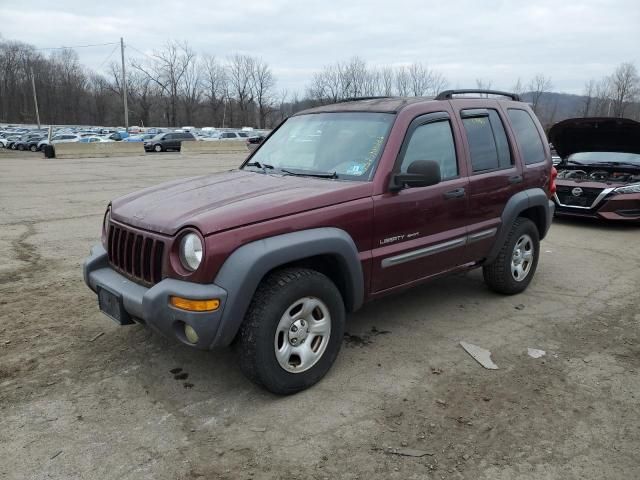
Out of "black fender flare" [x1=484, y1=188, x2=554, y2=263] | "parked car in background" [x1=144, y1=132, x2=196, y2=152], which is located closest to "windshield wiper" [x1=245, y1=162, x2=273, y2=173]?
"black fender flare" [x1=484, y1=188, x2=554, y2=263]

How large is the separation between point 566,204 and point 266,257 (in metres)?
7.71

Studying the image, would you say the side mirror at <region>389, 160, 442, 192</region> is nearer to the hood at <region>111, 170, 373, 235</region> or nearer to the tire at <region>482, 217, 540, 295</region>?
the hood at <region>111, 170, 373, 235</region>

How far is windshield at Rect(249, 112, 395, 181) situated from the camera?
12.7 ft

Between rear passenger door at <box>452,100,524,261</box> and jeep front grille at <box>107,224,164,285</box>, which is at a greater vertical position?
rear passenger door at <box>452,100,524,261</box>

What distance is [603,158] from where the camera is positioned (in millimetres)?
9922

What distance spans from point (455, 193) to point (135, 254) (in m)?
2.46

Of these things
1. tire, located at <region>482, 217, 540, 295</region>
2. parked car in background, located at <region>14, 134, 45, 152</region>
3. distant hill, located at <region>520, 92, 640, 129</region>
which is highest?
distant hill, located at <region>520, 92, 640, 129</region>

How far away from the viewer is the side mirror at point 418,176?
3.59 m

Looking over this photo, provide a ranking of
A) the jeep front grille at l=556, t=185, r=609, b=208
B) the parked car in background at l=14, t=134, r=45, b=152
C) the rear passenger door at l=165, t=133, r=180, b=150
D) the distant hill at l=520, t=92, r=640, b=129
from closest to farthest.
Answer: the jeep front grille at l=556, t=185, r=609, b=208, the rear passenger door at l=165, t=133, r=180, b=150, the parked car in background at l=14, t=134, r=45, b=152, the distant hill at l=520, t=92, r=640, b=129

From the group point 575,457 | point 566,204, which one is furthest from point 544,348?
point 566,204

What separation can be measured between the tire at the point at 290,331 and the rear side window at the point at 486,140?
6.42 ft

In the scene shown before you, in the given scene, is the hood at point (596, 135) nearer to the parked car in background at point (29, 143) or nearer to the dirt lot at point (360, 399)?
the dirt lot at point (360, 399)

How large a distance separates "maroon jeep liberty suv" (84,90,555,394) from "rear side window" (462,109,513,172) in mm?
14

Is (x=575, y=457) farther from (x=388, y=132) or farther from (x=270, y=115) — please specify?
(x=270, y=115)
